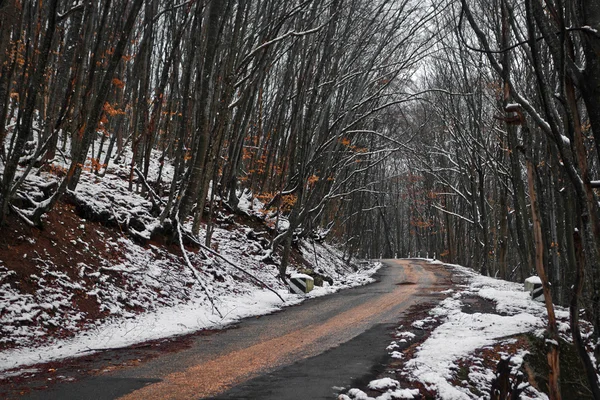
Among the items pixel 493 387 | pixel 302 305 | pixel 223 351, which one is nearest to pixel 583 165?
pixel 493 387

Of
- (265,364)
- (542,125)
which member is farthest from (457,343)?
(542,125)

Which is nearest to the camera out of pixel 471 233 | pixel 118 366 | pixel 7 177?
pixel 118 366

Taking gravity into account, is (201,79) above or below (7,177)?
above

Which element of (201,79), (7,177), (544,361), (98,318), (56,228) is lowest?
(544,361)

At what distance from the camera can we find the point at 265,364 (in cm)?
492

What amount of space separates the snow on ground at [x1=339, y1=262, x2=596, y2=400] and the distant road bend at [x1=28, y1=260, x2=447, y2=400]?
0.40 metres

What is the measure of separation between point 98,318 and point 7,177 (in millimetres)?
2461

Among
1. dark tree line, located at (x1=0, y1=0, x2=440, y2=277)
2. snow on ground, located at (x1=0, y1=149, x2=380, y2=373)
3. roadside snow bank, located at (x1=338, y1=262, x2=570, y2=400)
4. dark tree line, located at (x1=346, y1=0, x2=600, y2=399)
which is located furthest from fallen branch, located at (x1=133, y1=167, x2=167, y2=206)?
dark tree line, located at (x1=346, y1=0, x2=600, y2=399)

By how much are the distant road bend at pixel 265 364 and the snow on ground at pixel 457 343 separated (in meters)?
0.40

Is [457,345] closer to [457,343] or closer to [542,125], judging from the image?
[457,343]

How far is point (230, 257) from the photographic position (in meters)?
12.2

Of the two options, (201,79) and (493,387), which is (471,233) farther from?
(493,387)

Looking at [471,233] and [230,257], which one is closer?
[230,257]

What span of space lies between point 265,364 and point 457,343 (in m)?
2.72
